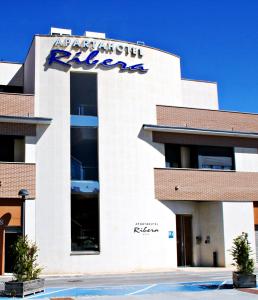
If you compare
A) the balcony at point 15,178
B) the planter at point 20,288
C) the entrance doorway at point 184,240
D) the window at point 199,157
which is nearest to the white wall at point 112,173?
the balcony at point 15,178

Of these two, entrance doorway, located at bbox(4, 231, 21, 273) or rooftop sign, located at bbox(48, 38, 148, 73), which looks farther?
rooftop sign, located at bbox(48, 38, 148, 73)

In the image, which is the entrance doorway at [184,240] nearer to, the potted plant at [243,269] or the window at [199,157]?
the window at [199,157]

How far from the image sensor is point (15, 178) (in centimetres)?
2695

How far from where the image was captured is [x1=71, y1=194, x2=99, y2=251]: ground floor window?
27719mm

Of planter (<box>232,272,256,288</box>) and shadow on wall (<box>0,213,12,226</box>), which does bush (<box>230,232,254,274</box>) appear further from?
shadow on wall (<box>0,213,12,226</box>)

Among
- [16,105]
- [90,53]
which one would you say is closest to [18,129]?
[16,105]

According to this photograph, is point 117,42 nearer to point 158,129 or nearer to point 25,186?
point 158,129

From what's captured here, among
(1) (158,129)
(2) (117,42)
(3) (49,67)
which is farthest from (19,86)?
(1) (158,129)

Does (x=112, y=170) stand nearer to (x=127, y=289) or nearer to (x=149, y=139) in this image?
(x=149, y=139)

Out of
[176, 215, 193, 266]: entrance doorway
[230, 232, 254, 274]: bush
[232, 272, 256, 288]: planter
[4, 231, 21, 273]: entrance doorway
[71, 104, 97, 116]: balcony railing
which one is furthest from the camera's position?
[176, 215, 193, 266]: entrance doorway

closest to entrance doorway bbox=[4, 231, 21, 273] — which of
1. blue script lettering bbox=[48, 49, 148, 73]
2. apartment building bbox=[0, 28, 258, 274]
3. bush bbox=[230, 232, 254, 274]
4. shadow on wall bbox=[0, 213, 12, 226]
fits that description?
apartment building bbox=[0, 28, 258, 274]

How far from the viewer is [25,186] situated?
27.1 m

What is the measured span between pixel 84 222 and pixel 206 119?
1005 centimetres

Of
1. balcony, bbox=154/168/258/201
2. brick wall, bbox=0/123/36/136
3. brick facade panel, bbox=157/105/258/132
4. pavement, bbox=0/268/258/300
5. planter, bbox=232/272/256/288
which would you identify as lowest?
pavement, bbox=0/268/258/300
